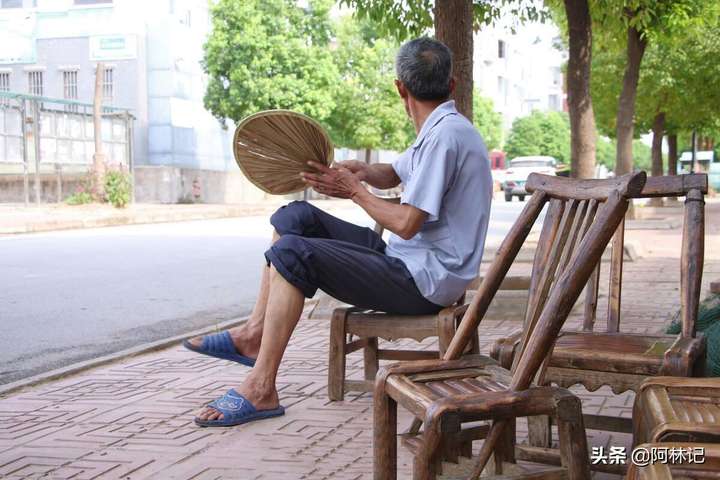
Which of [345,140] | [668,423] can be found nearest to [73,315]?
[668,423]

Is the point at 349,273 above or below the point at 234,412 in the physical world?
above

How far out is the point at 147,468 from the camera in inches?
140

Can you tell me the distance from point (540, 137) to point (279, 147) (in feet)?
220

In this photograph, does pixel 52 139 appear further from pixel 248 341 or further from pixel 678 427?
pixel 678 427

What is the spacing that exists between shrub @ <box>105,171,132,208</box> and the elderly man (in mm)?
20768

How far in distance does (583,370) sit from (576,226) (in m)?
0.51

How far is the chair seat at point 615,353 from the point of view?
3150mm

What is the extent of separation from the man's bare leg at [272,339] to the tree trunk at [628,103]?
14.1m

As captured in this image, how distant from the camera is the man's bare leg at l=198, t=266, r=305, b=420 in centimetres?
409

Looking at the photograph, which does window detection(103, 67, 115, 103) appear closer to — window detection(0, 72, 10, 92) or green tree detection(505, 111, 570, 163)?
window detection(0, 72, 10, 92)

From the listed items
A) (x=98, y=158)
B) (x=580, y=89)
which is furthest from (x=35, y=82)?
(x=580, y=89)

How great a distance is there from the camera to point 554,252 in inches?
122

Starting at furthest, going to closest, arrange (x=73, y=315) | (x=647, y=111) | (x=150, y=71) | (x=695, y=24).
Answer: (x=150, y=71), (x=647, y=111), (x=695, y=24), (x=73, y=315)

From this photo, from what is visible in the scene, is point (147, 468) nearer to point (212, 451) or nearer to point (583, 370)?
point (212, 451)
